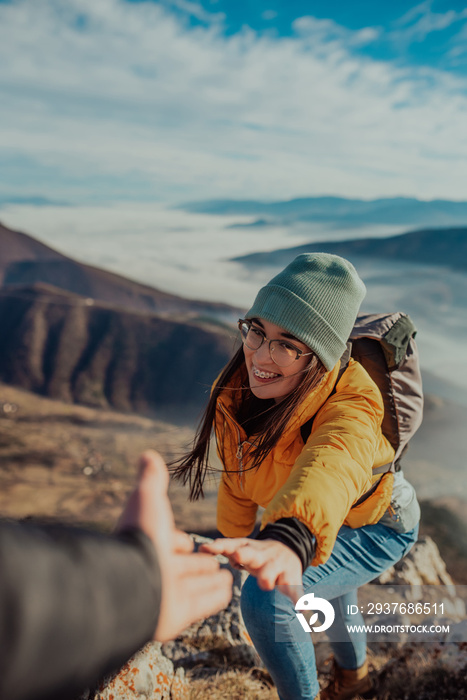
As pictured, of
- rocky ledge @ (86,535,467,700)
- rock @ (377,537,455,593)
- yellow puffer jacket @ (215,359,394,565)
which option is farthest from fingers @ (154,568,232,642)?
rock @ (377,537,455,593)

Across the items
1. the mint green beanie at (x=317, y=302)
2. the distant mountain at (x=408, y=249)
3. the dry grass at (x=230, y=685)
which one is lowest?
the dry grass at (x=230, y=685)

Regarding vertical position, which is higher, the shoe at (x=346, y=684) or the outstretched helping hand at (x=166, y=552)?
the outstretched helping hand at (x=166, y=552)

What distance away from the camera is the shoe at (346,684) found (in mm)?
3424

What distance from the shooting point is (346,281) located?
2.75m

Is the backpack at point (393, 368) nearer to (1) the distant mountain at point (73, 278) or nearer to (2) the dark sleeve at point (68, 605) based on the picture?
(2) the dark sleeve at point (68, 605)

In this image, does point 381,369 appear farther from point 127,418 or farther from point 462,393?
point 462,393

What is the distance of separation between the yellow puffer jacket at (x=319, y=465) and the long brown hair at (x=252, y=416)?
45 millimetres

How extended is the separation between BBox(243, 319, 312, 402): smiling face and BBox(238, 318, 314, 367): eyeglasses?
0.02 m

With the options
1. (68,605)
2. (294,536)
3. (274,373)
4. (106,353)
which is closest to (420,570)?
(274,373)

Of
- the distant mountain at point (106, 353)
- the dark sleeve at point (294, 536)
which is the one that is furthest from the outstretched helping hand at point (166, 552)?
the distant mountain at point (106, 353)

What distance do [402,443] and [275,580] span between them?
159 cm

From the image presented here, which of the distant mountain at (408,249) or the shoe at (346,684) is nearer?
the shoe at (346,684)

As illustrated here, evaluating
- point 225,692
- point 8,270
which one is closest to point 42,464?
point 225,692

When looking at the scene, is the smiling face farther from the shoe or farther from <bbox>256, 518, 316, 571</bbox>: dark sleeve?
the shoe
